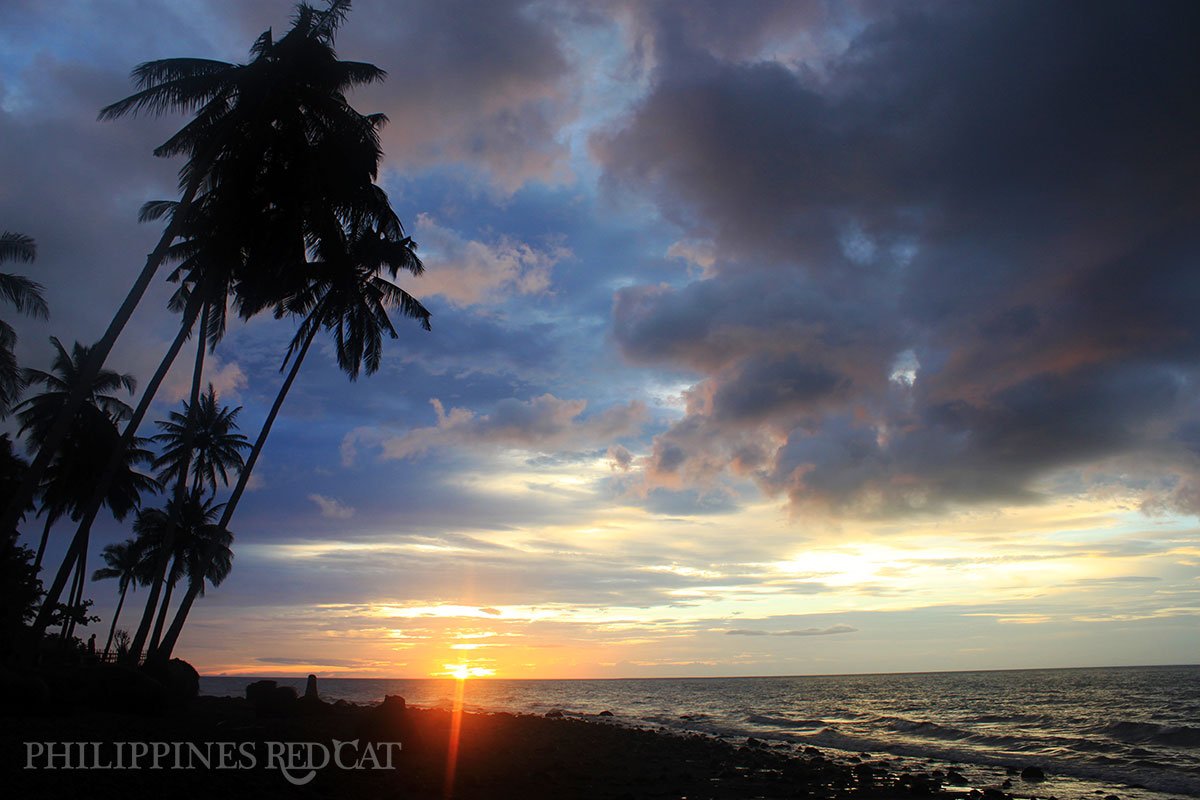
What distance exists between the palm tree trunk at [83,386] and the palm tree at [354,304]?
5.24m

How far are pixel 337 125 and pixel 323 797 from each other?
1564 cm

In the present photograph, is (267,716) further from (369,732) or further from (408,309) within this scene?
(408,309)

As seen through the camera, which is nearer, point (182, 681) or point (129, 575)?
point (182, 681)

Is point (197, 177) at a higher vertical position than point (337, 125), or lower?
lower

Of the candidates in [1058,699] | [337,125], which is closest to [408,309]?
[337,125]

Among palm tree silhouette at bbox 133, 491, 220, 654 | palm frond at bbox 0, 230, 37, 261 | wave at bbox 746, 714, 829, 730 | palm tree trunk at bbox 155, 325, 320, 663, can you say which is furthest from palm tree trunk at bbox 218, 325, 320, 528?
wave at bbox 746, 714, 829, 730

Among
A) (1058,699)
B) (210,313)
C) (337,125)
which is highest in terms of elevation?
(337,125)

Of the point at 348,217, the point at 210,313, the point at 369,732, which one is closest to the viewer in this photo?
the point at 369,732

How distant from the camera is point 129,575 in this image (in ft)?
150

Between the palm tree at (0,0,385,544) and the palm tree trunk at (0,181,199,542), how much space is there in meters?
1.64

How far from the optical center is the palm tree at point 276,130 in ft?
57.1

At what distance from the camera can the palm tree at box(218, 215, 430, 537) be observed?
70.3 feet

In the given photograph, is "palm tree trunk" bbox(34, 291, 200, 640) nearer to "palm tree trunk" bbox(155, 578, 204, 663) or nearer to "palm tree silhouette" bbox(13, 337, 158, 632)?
"palm tree trunk" bbox(155, 578, 204, 663)

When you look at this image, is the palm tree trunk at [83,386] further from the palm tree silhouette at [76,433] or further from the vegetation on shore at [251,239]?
the palm tree silhouette at [76,433]
